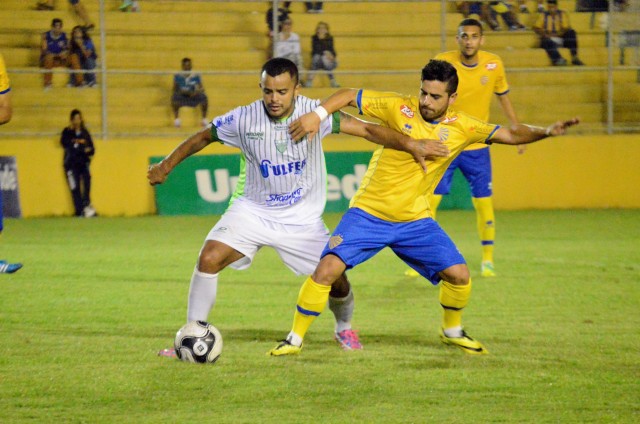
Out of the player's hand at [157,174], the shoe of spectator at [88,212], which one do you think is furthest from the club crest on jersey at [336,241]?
the shoe of spectator at [88,212]

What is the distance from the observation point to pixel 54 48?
55.2 feet

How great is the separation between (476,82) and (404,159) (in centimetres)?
359

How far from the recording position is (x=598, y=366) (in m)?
6.28

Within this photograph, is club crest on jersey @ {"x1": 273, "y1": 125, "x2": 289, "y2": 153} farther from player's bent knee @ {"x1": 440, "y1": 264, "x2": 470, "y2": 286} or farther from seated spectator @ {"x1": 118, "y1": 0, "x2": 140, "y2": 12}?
seated spectator @ {"x1": 118, "y1": 0, "x2": 140, "y2": 12}

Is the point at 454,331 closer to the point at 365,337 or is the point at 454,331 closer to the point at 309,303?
the point at 365,337

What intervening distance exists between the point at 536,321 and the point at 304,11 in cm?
1125

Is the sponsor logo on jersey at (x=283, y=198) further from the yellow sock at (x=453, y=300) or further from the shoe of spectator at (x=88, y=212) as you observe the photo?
the shoe of spectator at (x=88, y=212)

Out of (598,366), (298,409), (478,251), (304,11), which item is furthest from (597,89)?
(298,409)

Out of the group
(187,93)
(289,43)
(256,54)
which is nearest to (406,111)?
(289,43)

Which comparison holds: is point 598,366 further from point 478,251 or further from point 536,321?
point 478,251

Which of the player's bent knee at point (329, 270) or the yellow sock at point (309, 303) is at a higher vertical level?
the player's bent knee at point (329, 270)

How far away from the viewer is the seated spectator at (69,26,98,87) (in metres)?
16.7

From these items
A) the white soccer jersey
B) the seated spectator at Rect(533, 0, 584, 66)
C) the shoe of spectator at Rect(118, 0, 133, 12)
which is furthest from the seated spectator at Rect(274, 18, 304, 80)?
the white soccer jersey

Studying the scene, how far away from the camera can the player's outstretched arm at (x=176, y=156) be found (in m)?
6.45
